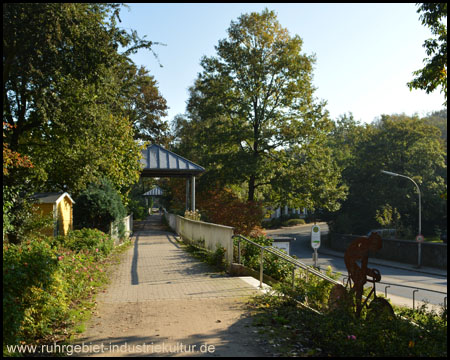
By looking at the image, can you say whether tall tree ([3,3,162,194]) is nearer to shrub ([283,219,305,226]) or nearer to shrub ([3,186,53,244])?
shrub ([3,186,53,244])

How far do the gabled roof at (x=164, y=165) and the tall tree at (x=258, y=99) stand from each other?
4.94ft

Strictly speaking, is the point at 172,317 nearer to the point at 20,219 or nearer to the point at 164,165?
the point at 20,219

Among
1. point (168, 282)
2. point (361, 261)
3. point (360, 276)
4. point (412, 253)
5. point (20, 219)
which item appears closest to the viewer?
point (361, 261)

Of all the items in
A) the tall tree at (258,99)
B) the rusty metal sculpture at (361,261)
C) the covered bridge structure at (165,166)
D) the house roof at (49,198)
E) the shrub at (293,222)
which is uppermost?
the tall tree at (258,99)

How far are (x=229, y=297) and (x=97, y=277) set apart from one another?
12.1 feet

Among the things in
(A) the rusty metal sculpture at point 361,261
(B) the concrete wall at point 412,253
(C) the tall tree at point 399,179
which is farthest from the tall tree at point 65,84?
(C) the tall tree at point 399,179

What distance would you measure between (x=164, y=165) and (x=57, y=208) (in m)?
10.9

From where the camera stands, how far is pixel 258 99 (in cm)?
2870

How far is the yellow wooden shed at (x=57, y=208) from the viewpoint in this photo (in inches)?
641

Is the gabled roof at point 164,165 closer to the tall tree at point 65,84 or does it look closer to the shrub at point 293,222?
the tall tree at point 65,84

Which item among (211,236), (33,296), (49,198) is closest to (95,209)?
(49,198)

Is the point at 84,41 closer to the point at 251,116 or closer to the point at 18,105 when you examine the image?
the point at 18,105

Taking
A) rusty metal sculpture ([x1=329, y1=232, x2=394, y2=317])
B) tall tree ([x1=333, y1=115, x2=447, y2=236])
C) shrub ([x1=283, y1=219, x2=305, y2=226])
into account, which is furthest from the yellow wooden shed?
shrub ([x1=283, y1=219, x2=305, y2=226])

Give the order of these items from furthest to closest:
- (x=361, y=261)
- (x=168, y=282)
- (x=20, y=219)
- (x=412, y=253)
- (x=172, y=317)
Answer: (x=412, y=253) < (x=20, y=219) < (x=168, y=282) < (x=172, y=317) < (x=361, y=261)
